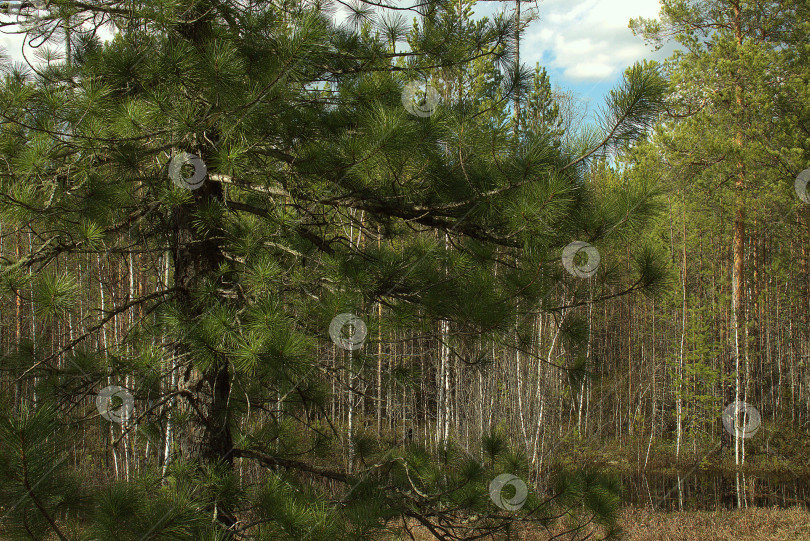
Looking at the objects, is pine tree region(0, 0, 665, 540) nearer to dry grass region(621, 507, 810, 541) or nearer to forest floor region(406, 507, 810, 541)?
forest floor region(406, 507, 810, 541)

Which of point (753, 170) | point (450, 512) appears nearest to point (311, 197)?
point (450, 512)

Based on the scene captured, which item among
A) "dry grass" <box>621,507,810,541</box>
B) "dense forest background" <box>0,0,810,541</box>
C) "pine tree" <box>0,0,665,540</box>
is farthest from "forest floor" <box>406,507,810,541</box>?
"pine tree" <box>0,0,665,540</box>

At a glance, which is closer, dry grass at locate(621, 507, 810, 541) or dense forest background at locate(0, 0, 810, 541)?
dense forest background at locate(0, 0, 810, 541)

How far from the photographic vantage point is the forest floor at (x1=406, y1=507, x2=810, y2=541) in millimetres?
6480

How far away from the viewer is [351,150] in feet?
7.11

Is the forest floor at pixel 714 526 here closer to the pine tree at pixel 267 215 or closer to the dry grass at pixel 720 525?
the dry grass at pixel 720 525

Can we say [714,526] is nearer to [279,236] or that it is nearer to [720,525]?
[720,525]

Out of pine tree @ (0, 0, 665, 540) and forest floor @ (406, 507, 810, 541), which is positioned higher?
pine tree @ (0, 0, 665, 540)

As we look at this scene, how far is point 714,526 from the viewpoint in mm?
7039

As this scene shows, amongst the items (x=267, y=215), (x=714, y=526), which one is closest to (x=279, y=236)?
(x=267, y=215)

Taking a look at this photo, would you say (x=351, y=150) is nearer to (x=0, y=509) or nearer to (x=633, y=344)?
(x=0, y=509)

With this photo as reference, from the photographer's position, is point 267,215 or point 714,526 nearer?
point 267,215

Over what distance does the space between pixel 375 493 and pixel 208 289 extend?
117 centimetres

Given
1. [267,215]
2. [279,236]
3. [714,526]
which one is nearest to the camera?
[279,236]
